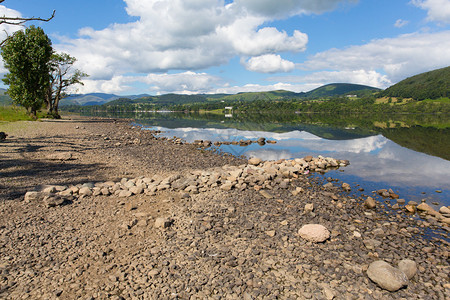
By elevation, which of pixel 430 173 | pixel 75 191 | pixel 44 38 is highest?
pixel 44 38

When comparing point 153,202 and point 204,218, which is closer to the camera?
point 204,218

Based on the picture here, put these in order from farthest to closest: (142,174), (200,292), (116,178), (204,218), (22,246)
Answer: (142,174) → (116,178) → (204,218) → (22,246) → (200,292)

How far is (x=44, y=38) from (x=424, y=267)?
2368 inches

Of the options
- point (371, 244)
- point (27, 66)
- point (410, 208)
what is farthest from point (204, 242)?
point (27, 66)

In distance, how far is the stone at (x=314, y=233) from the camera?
28.4 ft

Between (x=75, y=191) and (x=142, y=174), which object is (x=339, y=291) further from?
(x=142, y=174)

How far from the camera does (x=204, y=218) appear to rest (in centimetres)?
999

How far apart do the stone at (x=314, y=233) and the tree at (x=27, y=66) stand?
168 feet

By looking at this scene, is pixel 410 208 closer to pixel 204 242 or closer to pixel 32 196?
pixel 204 242

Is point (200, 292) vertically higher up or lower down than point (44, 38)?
lower down

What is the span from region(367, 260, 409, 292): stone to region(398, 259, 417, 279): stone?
1.48ft

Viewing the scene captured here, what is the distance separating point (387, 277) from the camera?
655cm

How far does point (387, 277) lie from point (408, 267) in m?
1.35

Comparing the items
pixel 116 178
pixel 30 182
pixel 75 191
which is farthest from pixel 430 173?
pixel 30 182
